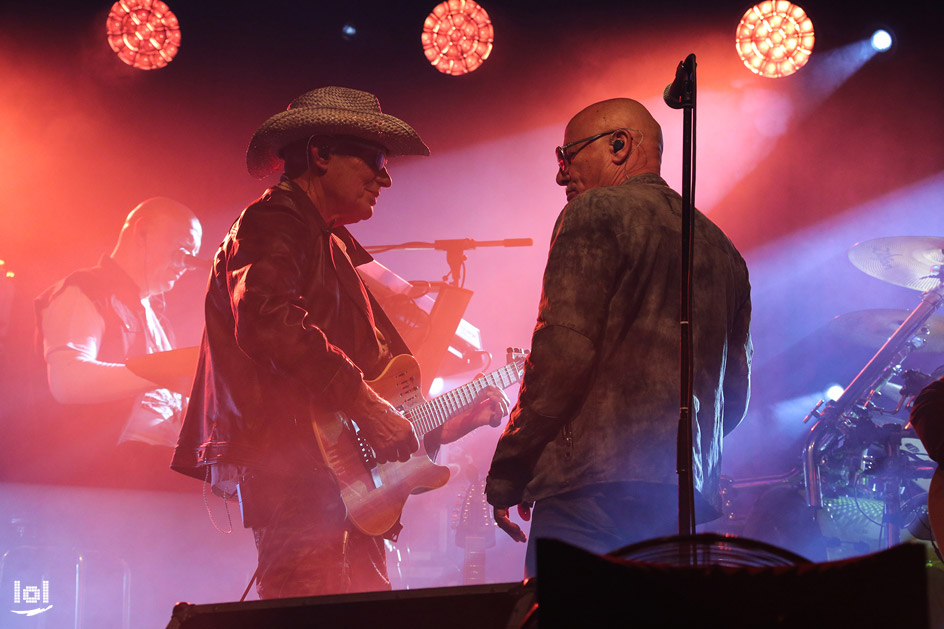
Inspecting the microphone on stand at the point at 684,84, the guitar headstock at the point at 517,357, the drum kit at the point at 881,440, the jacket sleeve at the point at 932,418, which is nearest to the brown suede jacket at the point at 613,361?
the microphone on stand at the point at 684,84

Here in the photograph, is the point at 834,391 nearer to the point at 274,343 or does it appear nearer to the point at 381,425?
the point at 381,425

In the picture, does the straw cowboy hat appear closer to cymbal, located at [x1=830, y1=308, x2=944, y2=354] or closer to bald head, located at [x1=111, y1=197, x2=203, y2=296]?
bald head, located at [x1=111, y1=197, x2=203, y2=296]

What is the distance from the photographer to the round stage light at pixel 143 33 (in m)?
6.42

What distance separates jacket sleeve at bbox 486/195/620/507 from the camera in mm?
2277

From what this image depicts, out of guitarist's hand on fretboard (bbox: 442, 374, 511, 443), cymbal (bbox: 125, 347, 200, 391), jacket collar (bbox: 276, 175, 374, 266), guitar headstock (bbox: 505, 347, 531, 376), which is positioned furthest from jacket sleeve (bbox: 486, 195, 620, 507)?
cymbal (bbox: 125, 347, 200, 391)

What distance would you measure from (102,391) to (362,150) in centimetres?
301

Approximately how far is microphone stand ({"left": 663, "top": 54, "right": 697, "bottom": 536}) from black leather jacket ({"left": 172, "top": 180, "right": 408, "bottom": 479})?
4.53ft

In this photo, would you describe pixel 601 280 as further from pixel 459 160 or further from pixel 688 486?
pixel 459 160

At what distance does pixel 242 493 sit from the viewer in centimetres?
295

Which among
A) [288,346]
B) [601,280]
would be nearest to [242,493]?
[288,346]

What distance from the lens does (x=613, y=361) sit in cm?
237

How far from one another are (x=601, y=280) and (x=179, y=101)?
548 cm

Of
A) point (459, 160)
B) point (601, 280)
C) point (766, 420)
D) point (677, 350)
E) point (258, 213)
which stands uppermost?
point (459, 160)

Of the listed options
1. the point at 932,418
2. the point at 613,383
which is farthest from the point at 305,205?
the point at 932,418
